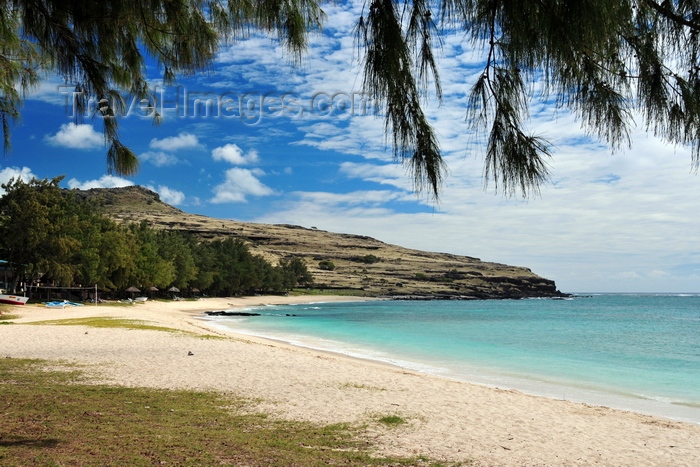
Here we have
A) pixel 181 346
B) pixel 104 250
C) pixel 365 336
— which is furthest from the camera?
pixel 104 250

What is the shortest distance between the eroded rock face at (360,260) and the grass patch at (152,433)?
116 meters

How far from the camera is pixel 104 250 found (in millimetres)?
48281

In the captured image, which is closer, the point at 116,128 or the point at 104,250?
the point at 116,128

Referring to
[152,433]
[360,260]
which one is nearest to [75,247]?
[152,433]

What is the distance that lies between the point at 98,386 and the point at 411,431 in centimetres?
554

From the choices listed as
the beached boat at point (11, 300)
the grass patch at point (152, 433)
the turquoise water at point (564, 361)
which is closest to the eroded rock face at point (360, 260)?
the beached boat at point (11, 300)

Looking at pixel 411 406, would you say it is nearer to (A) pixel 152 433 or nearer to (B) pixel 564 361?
(A) pixel 152 433

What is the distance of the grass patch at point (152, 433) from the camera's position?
209 inches

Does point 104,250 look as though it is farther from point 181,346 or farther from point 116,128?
point 116,128

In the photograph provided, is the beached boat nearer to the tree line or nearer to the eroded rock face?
the tree line

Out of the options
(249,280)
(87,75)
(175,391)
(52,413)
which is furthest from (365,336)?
(249,280)

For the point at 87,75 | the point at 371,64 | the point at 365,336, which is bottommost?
the point at 365,336

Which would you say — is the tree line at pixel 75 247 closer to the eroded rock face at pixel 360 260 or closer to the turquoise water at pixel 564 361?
the turquoise water at pixel 564 361

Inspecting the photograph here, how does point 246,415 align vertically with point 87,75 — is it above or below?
below
